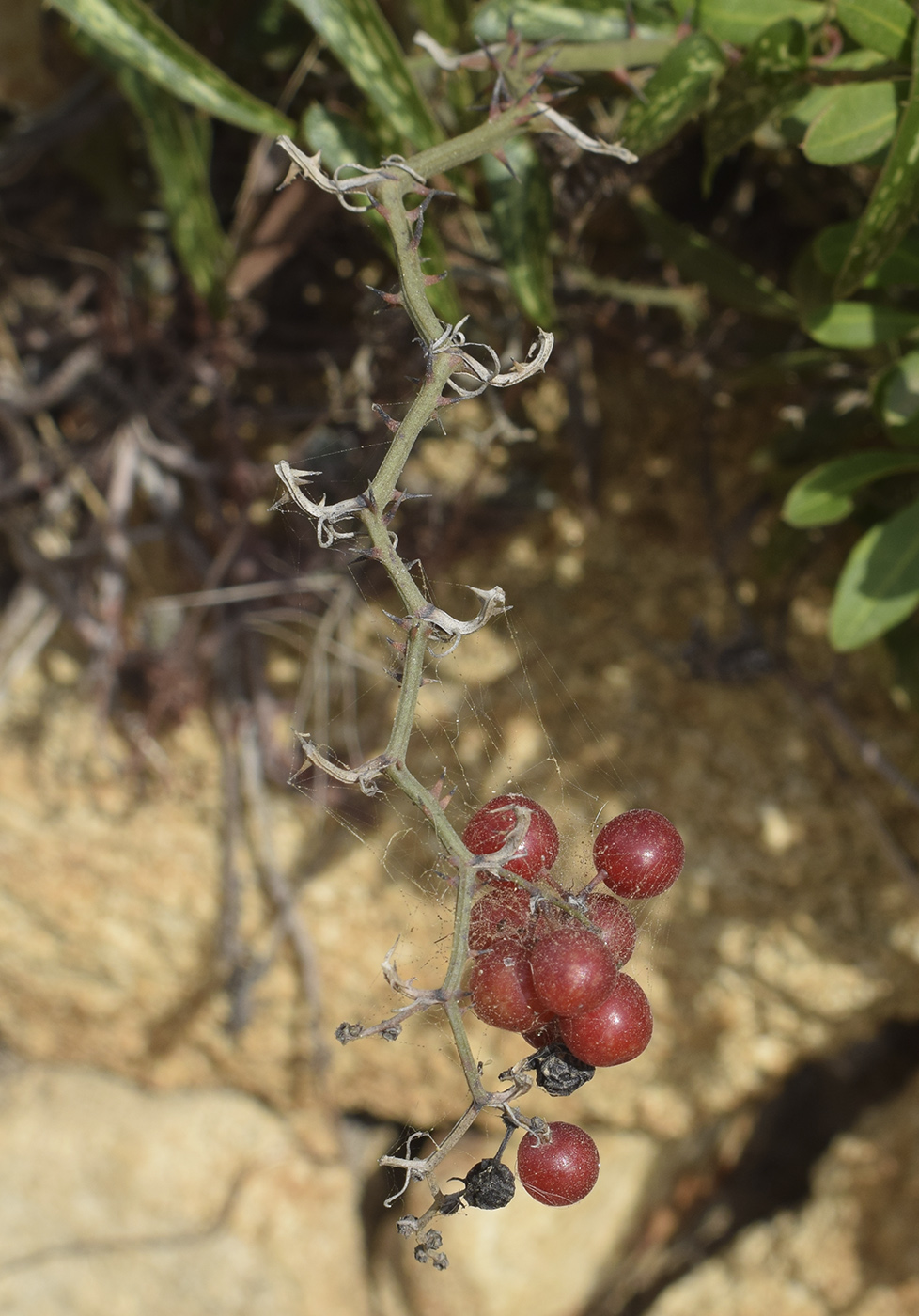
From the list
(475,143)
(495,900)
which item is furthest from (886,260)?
(495,900)

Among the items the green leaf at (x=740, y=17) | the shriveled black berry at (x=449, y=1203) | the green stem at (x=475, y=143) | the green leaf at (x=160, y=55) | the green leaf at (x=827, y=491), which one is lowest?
the green leaf at (x=827, y=491)

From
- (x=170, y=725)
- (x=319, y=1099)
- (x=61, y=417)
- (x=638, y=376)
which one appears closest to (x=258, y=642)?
(x=170, y=725)

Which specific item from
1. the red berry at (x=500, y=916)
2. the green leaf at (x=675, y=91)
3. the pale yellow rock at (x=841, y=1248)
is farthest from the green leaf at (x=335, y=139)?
the pale yellow rock at (x=841, y=1248)

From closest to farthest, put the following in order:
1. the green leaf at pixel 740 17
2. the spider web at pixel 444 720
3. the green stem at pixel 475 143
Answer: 1. the green stem at pixel 475 143
2. the green leaf at pixel 740 17
3. the spider web at pixel 444 720

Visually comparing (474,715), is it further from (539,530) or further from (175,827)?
(175,827)

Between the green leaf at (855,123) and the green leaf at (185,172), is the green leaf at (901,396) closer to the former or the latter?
the green leaf at (855,123)

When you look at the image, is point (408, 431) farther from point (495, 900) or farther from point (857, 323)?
point (857, 323)

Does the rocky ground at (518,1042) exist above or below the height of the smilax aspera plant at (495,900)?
below
